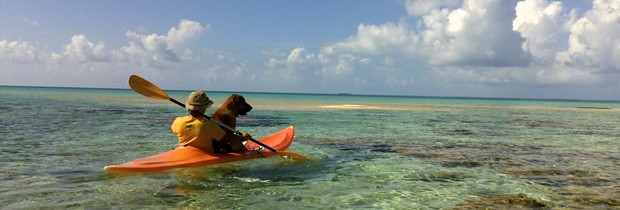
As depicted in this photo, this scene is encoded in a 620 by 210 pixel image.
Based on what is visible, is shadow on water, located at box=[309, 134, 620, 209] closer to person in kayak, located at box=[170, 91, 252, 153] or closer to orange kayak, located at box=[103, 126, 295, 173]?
orange kayak, located at box=[103, 126, 295, 173]

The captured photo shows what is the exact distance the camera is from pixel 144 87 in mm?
9469

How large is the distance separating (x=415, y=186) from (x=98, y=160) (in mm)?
7152

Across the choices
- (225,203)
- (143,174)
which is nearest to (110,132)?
(143,174)

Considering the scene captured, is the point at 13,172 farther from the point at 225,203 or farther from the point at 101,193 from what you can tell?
the point at 225,203

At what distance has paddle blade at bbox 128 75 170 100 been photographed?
9422mm

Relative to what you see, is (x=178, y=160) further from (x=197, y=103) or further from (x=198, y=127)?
(x=197, y=103)

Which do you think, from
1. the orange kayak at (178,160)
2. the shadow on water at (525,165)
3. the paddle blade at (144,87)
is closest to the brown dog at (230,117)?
the orange kayak at (178,160)

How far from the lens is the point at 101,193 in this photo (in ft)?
22.5

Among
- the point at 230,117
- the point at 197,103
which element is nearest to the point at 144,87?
the point at 197,103

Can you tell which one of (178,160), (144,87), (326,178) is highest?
(144,87)

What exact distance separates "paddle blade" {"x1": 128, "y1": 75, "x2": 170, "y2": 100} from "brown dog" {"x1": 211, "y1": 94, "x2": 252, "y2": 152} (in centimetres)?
137

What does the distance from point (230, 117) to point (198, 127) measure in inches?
33.4

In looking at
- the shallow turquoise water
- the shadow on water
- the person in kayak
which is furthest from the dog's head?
the shadow on water

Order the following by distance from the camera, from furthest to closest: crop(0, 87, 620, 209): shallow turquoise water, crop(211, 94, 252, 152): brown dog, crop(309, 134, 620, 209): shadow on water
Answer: crop(211, 94, 252, 152): brown dog, crop(309, 134, 620, 209): shadow on water, crop(0, 87, 620, 209): shallow turquoise water
